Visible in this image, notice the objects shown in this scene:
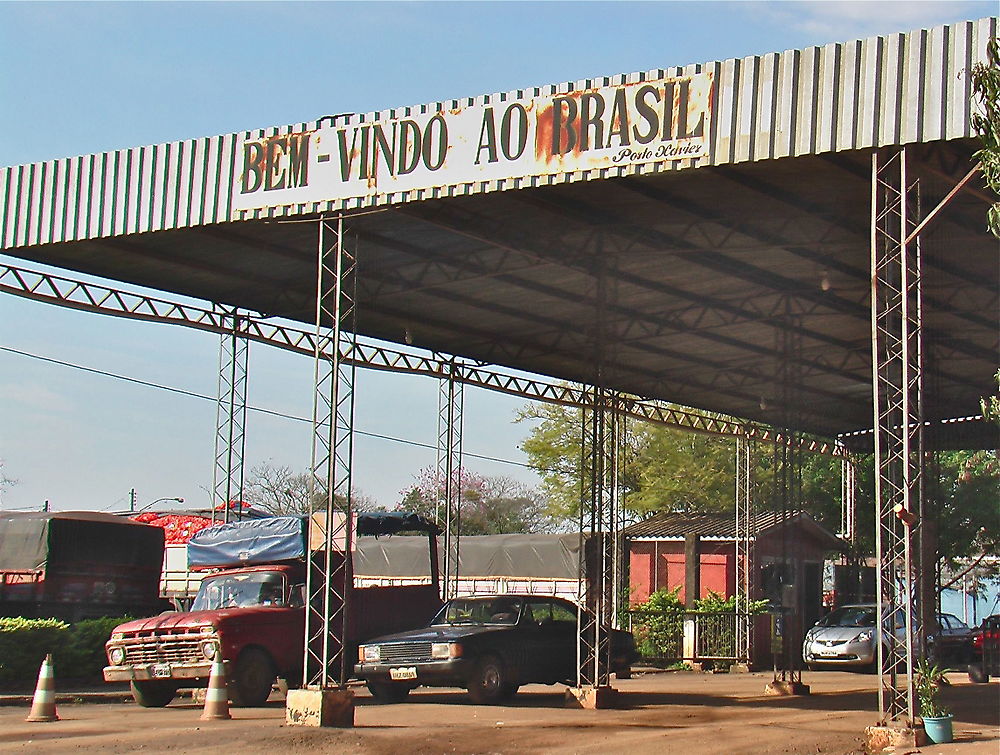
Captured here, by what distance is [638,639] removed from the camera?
32.7 m

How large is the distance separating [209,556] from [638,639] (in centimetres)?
1418

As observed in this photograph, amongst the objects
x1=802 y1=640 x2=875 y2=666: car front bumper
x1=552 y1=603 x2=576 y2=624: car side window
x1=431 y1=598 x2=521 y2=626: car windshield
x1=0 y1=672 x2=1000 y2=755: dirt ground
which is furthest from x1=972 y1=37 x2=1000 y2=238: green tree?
x1=802 y1=640 x2=875 y2=666: car front bumper

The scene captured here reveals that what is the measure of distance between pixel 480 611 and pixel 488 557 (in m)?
25.2

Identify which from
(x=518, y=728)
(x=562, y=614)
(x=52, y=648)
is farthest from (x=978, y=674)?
(x=52, y=648)

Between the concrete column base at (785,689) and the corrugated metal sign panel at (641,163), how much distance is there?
11.7 meters

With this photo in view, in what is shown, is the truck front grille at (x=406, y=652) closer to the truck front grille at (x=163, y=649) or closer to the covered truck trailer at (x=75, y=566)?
the truck front grille at (x=163, y=649)

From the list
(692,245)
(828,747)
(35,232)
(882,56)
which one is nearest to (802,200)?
(692,245)

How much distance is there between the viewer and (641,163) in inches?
597

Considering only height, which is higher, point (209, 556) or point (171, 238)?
point (171, 238)

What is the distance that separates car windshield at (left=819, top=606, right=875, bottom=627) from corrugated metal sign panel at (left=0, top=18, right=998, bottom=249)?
66.7 ft

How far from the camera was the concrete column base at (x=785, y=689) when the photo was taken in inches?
912

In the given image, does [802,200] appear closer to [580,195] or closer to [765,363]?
[580,195]

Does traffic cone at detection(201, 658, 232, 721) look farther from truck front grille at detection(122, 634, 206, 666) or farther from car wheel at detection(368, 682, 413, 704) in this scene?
car wheel at detection(368, 682, 413, 704)

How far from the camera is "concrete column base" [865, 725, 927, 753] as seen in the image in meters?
13.5
